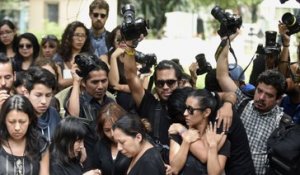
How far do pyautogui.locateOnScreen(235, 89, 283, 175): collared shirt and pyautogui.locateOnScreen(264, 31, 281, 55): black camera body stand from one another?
2.74 ft

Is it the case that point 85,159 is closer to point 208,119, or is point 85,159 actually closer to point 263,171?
point 208,119

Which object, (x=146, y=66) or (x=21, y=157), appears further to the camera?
(x=146, y=66)

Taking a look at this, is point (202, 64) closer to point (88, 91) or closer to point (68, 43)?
point (88, 91)

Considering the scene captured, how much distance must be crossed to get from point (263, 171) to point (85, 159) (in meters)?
1.49

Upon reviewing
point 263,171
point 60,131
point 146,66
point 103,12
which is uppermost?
point 103,12

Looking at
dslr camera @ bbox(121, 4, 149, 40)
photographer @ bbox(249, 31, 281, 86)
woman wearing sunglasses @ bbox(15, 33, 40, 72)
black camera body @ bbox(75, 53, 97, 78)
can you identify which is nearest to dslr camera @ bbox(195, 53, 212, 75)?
photographer @ bbox(249, 31, 281, 86)

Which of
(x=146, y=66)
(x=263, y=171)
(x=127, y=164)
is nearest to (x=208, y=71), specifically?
(x=146, y=66)

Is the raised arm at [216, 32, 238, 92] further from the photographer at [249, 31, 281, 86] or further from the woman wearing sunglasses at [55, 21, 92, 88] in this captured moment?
the woman wearing sunglasses at [55, 21, 92, 88]

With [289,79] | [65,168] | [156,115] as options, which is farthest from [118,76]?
[65,168]

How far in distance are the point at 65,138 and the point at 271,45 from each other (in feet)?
8.09

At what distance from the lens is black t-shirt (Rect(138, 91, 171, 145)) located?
5.64 meters

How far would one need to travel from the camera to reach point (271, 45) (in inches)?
257

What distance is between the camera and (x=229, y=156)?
5156 mm

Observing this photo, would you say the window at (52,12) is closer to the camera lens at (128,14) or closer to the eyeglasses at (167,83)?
the camera lens at (128,14)
